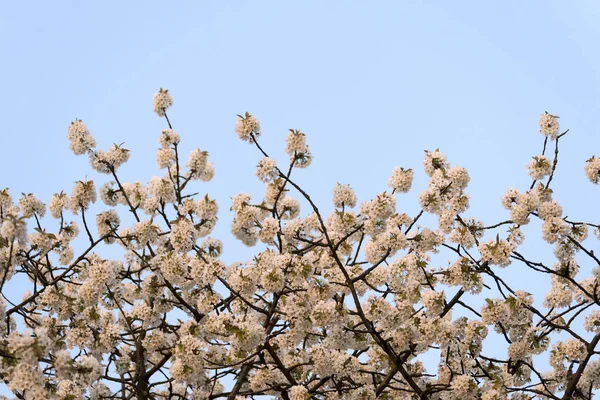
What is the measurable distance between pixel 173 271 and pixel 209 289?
38cm

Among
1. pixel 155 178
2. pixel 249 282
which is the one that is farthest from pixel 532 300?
pixel 155 178

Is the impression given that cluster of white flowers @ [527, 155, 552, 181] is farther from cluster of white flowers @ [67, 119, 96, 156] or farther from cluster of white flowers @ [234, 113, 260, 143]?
cluster of white flowers @ [67, 119, 96, 156]

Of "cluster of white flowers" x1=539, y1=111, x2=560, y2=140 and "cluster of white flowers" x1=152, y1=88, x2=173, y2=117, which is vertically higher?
"cluster of white flowers" x1=152, y1=88, x2=173, y2=117

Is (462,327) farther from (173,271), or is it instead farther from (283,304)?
(173,271)

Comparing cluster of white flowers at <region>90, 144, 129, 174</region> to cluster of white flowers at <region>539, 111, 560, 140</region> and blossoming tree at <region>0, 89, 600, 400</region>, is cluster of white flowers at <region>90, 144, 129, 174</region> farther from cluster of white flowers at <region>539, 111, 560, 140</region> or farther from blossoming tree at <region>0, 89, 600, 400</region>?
cluster of white flowers at <region>539, 111, 560, 140</region>

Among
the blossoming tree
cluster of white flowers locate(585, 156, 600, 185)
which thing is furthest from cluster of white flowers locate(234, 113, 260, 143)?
cluster of white flowers locate(585, 156, 600, 185)

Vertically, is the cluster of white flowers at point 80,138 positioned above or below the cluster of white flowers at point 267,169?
above

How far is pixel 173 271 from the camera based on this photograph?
24.8ft

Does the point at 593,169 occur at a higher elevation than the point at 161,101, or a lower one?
lower

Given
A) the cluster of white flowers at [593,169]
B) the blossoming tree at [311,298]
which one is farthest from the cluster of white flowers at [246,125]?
the cluster of white flowers at [593,169]

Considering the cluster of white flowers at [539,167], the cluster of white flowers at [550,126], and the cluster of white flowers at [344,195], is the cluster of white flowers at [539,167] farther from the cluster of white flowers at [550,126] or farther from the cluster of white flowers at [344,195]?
the cluster of white flowers at [344,195]

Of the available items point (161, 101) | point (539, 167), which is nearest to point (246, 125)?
point (161, 101)

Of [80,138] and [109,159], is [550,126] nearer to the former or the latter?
[109,159]

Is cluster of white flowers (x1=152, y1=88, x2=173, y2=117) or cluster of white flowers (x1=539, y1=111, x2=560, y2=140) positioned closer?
cluster of white flowers (x1=539, y1=111, x2=560, y2=140)
